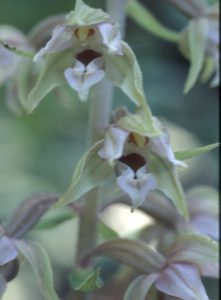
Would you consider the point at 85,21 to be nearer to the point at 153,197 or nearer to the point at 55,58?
the point at 55,58

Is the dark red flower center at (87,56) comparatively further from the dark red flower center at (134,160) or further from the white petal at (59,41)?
the dark red flower center at (134,160)

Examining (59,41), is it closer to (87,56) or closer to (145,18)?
(87,56)

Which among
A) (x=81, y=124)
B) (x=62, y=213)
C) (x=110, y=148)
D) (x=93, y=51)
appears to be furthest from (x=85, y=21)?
(x=81, y=124)

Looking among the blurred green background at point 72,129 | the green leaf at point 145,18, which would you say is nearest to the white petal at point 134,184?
the green leaf at point 145,18

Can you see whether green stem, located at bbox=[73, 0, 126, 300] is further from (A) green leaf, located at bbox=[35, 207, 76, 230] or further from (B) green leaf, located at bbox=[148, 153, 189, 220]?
(B) green leaf, located at bbox=[148, 153, 189, 220]

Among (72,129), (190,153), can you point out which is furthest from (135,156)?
(72,129)

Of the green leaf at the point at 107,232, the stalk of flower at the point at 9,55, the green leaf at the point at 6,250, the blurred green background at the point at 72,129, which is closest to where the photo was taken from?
the green leaf at the point at 6,250

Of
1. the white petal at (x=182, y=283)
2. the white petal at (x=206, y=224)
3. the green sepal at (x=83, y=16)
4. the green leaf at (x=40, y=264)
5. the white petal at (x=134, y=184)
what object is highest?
the green sepal at (x=83, y=16)
